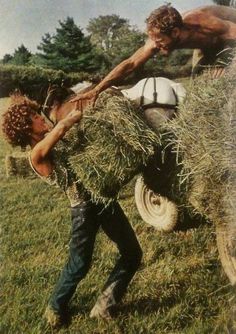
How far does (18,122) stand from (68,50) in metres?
0.43

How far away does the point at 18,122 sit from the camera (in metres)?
2.60

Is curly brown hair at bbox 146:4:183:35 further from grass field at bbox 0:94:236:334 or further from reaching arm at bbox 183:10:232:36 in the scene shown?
grass field at bbox 0:94:236:334

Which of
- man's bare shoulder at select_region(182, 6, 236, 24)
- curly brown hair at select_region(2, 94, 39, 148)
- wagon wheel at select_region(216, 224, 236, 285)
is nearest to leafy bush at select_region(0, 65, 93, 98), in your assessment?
curly brown hair at select_region(2, 94, 39, 148)

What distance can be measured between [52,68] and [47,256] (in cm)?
86

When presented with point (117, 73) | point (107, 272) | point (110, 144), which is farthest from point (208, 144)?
point (107, 272)

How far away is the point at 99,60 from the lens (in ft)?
9.21

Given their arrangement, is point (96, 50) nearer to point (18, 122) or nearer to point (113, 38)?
point (113, 38)

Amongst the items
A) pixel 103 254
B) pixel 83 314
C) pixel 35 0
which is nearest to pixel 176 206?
pixel 103 254

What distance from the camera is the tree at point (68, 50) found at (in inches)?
109

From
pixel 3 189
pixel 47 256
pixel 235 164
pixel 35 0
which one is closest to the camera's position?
pixel 235 164

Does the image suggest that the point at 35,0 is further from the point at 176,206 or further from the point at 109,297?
the point at 109,297

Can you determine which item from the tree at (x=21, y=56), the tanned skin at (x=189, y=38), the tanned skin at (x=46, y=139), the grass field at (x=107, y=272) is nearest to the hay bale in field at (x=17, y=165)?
the grass field at (x=107, y=272)

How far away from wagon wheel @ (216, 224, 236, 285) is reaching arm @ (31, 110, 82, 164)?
0.73 meters

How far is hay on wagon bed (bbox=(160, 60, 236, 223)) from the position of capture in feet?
7.80
